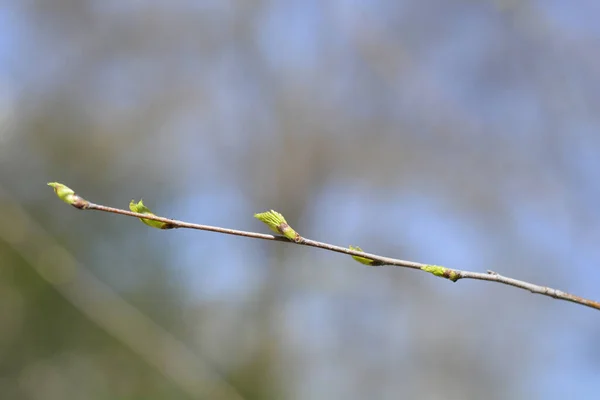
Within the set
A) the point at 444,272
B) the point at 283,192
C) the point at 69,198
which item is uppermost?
the point at 283,192

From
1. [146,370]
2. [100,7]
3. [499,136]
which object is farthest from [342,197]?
[100,7]

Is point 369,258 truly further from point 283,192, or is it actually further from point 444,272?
point 283,192

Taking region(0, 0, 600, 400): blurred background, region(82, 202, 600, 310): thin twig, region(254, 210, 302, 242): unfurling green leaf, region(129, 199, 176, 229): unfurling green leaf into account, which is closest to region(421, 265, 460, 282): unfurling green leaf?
region(82, 202, 600, 310): thin twig

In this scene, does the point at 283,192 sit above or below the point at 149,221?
above

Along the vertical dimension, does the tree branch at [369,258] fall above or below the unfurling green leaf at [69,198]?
above

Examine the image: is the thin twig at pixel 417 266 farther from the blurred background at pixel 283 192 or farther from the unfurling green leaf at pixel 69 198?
the blurred background at pixel 283 192

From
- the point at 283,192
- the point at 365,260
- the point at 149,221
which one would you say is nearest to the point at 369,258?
the point at 365,260

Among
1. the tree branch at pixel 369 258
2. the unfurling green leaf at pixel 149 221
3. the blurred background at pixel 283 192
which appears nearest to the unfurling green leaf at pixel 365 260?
the tree branch at pixel 369 258

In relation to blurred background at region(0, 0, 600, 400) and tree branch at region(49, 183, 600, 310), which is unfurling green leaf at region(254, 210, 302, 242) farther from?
blurred background at region(0, 0, 600, 400)
